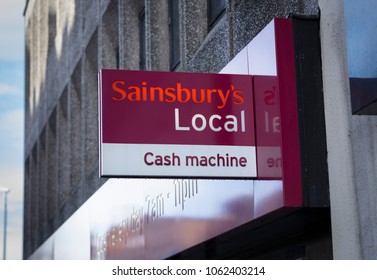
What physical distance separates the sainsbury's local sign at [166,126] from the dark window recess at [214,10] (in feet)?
12.9

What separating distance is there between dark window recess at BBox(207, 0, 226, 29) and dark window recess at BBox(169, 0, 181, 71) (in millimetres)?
1776

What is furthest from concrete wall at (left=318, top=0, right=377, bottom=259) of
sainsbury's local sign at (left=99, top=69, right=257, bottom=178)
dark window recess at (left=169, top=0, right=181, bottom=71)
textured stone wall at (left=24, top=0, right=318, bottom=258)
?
dark window recess at (left=169, top=0, right=181, bottom=71)

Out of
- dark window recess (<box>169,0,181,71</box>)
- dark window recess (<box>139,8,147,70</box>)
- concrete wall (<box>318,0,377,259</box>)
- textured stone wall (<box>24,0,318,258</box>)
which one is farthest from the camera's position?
dark window recess (<box>139,8,147,70</box>)

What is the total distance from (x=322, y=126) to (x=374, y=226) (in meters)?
1.38

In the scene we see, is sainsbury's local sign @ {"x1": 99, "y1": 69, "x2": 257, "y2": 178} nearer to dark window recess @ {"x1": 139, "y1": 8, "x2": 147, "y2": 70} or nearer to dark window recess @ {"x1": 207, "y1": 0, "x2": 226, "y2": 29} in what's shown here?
dark window recess @ {"x1": 207, "y1": 0, "x2": 226, "y2": 29}

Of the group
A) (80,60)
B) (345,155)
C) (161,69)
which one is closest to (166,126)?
(345,155)

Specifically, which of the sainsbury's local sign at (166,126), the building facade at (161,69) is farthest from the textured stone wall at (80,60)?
the sainsbury's local sign at (166,126)

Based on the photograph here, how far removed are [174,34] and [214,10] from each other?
2535 mm

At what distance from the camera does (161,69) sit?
16625 mm

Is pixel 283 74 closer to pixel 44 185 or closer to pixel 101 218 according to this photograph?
pixel 101 218

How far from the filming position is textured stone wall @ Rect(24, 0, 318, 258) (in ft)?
42.8

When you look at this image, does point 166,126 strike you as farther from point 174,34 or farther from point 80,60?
point 80,60

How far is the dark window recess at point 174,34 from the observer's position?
54.0ft
